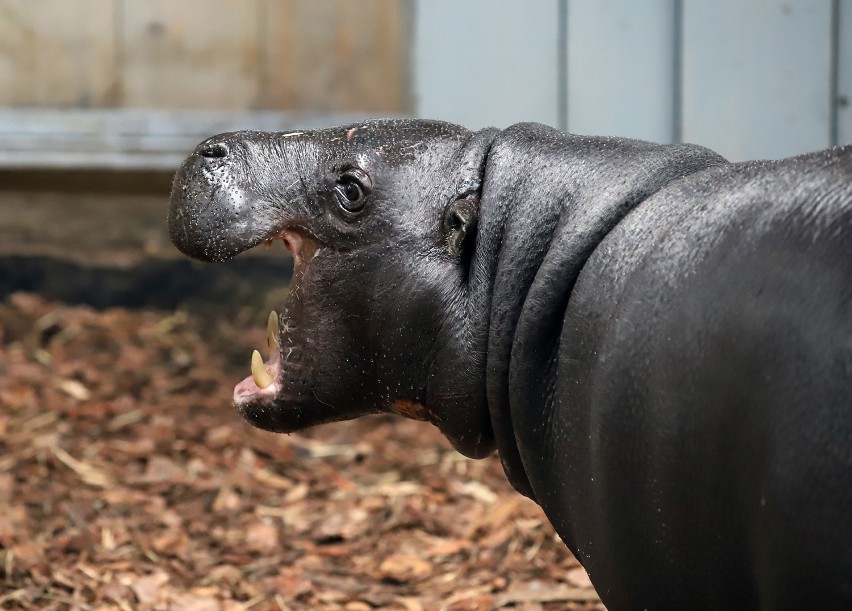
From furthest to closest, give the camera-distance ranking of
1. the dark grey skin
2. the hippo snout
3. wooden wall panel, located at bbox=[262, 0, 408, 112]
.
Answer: wooden wall panel, located at bbox=[262, 0, 408, 112] < the hippo snout < the dark grey skin

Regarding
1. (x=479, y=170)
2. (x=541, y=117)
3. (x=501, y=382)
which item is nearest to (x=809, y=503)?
(x=501, y=382)

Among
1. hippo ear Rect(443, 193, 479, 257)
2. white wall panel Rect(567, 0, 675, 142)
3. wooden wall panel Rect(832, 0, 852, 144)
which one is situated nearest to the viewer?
hippo ear Rect(443, 193, 479, 257)

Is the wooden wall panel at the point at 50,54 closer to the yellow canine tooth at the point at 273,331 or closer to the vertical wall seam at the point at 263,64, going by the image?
the vertical wall seam at the point at 263,64

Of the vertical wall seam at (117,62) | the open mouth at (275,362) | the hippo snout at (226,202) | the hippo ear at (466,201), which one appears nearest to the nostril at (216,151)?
the hippo snout at (226,202)

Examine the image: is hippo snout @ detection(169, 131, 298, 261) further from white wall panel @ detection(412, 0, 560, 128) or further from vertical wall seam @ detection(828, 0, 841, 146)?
vertical wall seam @ detection(828, 0, 841, 146)

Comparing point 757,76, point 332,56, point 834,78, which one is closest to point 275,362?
point 757,76

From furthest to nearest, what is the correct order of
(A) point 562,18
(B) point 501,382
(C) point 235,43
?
(C) point 235,43 → (A) point 562,18 → (B) point 501,382

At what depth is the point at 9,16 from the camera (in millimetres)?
4906

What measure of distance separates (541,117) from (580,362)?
2.27 m

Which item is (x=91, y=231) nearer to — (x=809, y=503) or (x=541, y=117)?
(x=541, y=117)

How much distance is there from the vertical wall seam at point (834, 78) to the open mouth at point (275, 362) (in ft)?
7.12

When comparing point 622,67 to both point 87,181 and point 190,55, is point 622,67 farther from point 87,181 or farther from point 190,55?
point 87,181

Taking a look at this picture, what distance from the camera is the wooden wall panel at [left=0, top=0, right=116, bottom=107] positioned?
4.90 metres

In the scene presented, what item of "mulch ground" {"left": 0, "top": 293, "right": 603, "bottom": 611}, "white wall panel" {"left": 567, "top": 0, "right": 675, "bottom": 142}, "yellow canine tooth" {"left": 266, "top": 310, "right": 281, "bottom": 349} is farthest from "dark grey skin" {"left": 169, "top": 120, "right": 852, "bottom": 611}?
"white wall panel" {"left": 567, "top": 0, "right": 675, "bottom": 142}
